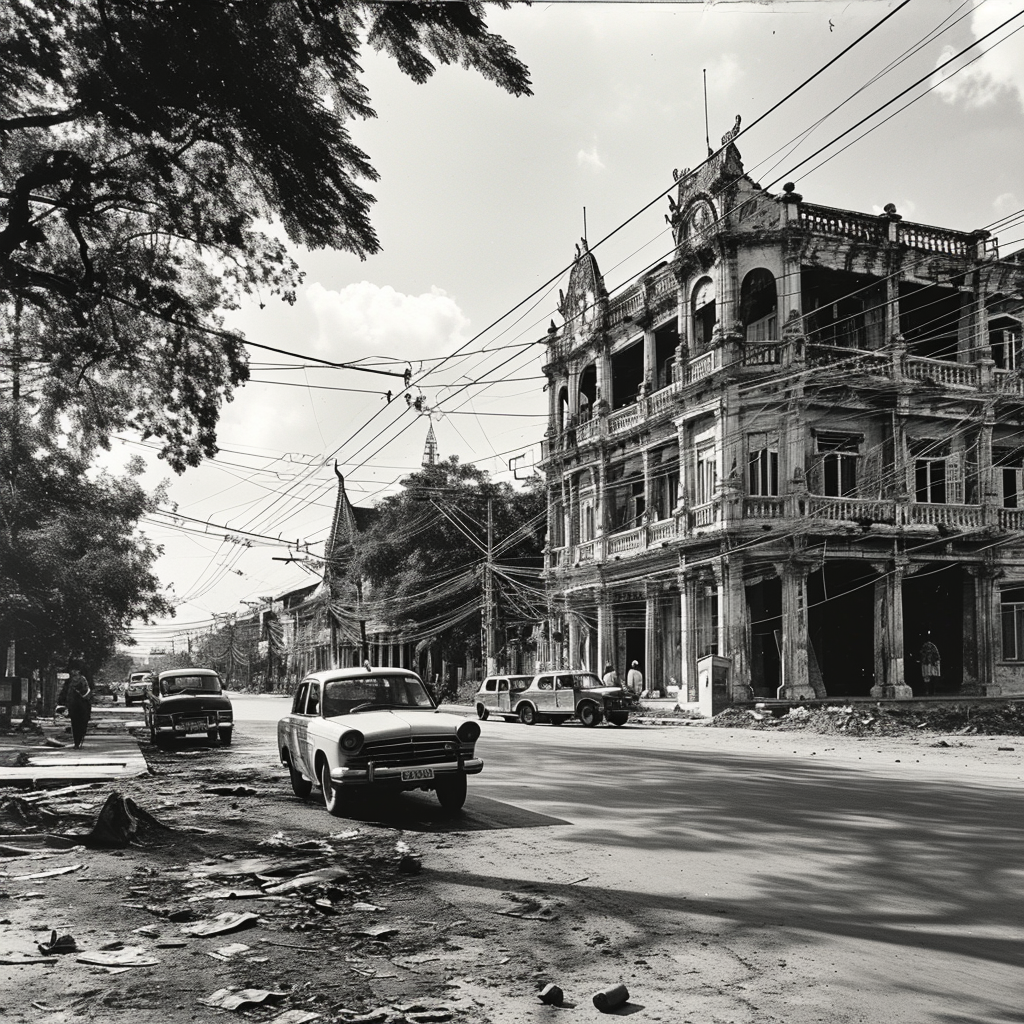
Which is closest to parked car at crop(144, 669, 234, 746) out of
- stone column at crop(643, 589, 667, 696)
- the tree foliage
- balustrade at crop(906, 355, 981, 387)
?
stone column at crop(643, 589, 667, 696)

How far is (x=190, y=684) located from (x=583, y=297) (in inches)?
964

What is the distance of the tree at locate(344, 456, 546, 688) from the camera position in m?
47.8

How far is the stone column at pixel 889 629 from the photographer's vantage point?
99.0 ft

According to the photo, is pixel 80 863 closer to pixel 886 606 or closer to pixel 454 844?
pixel 454 844

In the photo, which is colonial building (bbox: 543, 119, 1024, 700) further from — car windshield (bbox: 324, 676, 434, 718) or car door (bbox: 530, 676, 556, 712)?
car windshield (bbox: 324, 676, 434, 718)

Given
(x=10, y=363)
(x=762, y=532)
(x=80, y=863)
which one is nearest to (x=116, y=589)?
(x=10, y=363)

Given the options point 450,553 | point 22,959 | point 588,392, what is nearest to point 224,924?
point 22,959

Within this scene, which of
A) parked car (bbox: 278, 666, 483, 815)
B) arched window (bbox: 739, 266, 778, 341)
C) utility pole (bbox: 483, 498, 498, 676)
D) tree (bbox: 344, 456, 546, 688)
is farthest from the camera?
tree (bbox: 344, 456, 546, 688)

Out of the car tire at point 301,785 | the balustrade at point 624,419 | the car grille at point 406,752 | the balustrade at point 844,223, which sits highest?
the balustrade at point 844,223

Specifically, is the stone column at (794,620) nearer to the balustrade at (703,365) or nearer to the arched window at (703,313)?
the balustrade at (703,365)

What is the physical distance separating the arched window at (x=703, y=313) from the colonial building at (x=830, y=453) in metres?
0.10

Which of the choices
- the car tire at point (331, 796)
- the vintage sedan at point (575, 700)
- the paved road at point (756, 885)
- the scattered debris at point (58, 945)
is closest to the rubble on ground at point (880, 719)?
the vintage sedan at point (575, 700)

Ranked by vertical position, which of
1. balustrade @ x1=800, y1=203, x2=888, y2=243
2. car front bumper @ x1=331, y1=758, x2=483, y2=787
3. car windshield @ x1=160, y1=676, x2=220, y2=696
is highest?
balustrade @ x1=800, y1=203, x2=888, y2=243

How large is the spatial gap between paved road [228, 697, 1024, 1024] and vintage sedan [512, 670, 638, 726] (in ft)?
47.3
